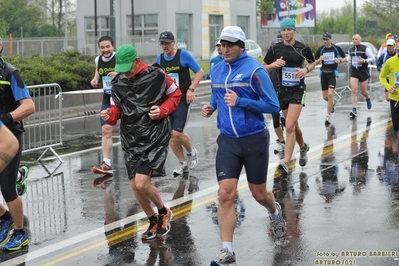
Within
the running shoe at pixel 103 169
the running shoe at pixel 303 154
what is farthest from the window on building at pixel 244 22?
the running shoe at pixel 103 169

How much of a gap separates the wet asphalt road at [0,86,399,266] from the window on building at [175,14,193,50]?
39.1 m

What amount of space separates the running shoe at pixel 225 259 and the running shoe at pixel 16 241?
6.66 feet

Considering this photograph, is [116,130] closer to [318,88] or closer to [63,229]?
[63,229]

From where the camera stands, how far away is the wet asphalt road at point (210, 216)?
23.7 feet

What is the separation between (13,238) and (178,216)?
6.33ft

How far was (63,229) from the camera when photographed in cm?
839

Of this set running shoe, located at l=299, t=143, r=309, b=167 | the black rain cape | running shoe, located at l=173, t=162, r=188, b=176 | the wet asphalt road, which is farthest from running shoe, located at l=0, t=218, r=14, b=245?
running shoe, located at l=299, t=143, r=309, b=167

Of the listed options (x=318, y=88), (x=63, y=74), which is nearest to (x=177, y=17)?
(x=318, y=88)

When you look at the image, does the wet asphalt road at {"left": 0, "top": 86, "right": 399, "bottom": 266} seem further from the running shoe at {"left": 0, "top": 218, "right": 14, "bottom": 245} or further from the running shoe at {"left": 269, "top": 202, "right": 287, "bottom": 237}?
the running shoe at {"left": 0, "top": 218, "right": 14, "bottom": 245}

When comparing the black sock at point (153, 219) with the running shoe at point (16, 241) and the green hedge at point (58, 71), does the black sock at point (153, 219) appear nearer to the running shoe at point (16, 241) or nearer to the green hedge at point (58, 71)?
the running shoe at point (16, 241)

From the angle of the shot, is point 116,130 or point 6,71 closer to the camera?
point 6,71

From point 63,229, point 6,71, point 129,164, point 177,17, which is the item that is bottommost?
point 63,229

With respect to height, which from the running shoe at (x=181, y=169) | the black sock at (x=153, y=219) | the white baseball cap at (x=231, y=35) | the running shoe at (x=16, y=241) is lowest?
the running shoe at (x=16, y=241)

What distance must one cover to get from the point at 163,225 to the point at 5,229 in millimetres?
1534
